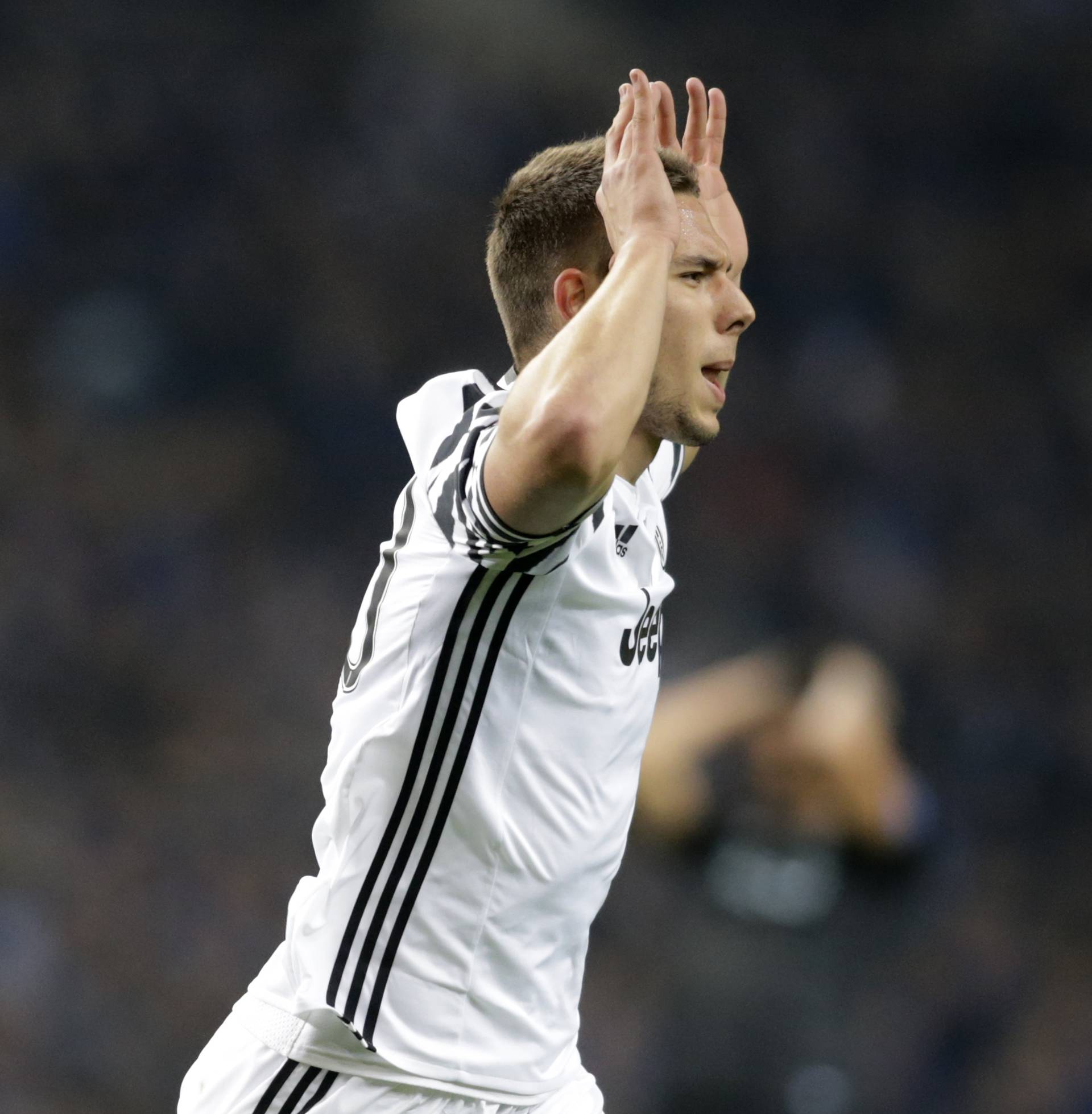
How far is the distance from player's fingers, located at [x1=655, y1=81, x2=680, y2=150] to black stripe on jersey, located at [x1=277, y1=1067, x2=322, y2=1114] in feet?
5.09

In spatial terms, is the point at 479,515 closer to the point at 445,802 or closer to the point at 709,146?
the point at 445,802

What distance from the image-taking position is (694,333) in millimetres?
2299

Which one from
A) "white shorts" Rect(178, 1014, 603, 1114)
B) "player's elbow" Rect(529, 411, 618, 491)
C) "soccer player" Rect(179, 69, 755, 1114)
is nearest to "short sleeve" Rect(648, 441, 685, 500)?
"soccer player" Rect(179, 69, 755, 1114)

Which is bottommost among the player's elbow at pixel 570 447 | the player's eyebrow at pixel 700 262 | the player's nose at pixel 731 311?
the player's elbow at pixel 570 447

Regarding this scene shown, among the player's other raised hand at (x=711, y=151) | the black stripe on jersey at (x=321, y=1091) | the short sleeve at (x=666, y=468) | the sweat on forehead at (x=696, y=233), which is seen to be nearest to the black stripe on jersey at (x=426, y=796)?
the black stripe on jersey at (x=321, y=1091)

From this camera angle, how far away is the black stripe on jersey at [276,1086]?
222 cm

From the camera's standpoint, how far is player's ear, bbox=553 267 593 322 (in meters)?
2.33

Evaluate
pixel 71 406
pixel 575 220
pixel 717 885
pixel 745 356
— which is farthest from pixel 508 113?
pixel 575 220

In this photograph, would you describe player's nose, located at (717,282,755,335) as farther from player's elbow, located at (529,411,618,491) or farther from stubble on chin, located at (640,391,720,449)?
player's elbow, located at (529,411,618,491)

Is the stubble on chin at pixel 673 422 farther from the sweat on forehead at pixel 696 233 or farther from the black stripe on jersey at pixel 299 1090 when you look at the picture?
the black stripe on jersey at pixel 299 1090

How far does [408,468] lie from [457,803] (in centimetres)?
640

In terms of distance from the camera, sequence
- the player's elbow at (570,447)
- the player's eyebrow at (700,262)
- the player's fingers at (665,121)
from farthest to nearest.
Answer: the player's eyebrow at (700,262)
the player's fingers at (665,121)
the player's elbow at (570,447)

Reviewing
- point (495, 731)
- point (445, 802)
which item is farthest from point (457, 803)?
point (495, 731)

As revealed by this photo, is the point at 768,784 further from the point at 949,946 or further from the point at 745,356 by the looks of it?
the point at 745,356
